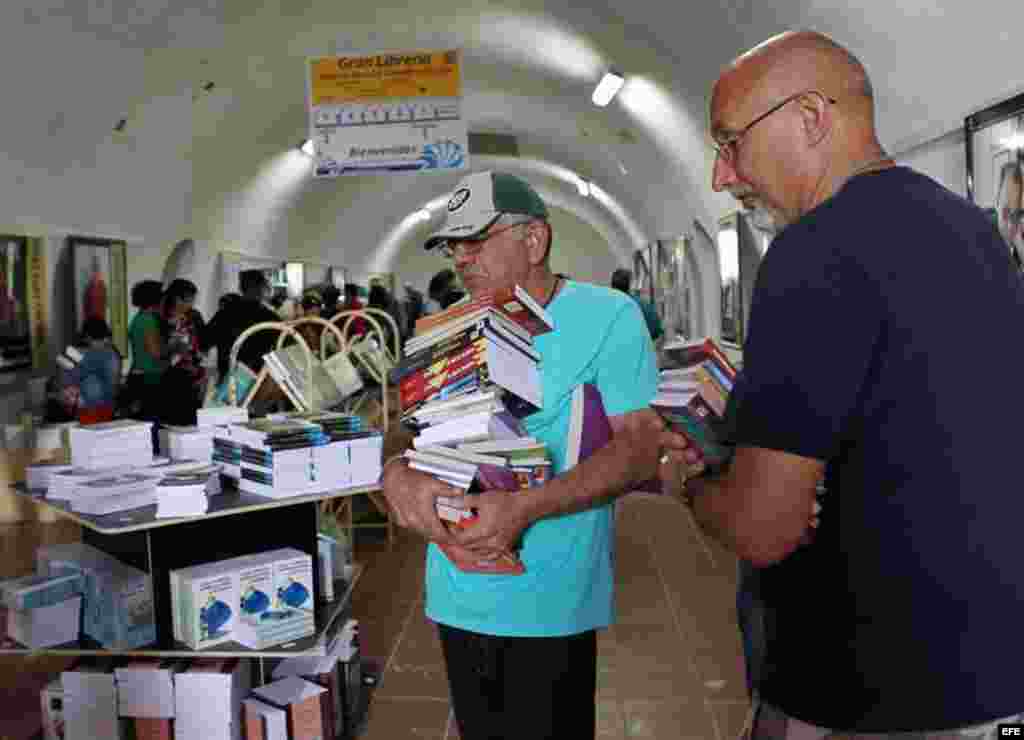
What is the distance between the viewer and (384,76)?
361 inches

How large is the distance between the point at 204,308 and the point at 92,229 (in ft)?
12.0

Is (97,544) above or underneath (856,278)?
underneath

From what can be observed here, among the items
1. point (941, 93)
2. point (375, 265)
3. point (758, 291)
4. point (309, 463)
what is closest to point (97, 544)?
point (309, 463)

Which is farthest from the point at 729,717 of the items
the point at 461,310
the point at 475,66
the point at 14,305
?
the point at 475,66

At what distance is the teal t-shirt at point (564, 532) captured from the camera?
2016mm

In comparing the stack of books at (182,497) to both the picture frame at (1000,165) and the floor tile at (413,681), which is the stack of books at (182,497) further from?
the picture frame at (1000,165)

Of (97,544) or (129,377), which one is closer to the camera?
(97,544)

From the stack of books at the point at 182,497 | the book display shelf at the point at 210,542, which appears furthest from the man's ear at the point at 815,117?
the stack of books at the point at 182,497

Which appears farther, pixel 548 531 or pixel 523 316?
pixel 548 531

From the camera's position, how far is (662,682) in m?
4.34

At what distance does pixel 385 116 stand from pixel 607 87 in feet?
8.16

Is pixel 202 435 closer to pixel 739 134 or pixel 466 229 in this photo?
pixel 466 229

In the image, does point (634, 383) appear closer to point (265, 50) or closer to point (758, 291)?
point (758, 291)

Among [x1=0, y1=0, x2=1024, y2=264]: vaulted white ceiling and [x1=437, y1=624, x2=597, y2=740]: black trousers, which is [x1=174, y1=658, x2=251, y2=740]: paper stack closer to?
[x1=437, y1=624, x2=597, y2=740]: black trousers
